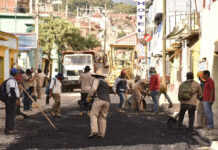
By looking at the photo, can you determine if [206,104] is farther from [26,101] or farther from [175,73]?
[175,73]

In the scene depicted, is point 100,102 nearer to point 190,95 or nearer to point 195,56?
point 190,95

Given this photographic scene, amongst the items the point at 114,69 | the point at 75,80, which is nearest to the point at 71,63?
the point at 75,80

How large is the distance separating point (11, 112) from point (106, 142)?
10.8ft

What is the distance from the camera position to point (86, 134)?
513 inches

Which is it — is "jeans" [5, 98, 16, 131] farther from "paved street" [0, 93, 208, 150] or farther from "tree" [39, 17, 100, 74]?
"tree" [39, 17, 100, 74]

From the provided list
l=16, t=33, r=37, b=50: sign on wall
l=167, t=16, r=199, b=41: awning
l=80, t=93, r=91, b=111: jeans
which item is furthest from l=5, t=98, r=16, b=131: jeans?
l=16, t=33, r=37, b=50: sign on wall

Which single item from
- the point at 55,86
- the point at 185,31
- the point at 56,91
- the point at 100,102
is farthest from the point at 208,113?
the point at 185,31

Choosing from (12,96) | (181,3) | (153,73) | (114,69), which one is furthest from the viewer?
(181,3)

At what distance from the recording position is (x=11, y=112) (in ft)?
44.5

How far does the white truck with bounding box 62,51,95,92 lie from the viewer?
41781 millimetres

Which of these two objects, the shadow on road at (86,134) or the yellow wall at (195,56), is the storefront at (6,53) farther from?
the shadow on road at (86,134)

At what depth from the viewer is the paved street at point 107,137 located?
10914 mm

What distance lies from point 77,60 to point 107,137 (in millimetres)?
29920

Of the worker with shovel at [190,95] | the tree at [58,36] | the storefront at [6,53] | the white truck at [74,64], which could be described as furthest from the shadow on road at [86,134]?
the tree at [58,36]
